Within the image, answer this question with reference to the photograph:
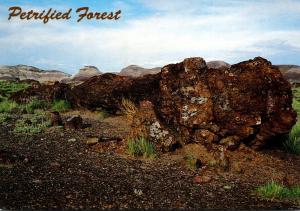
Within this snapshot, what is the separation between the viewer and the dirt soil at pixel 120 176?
25.2 feet

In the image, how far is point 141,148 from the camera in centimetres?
1045

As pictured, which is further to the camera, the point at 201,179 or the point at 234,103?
the point at 234,103

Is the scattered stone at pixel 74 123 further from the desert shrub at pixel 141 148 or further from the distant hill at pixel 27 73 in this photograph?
the distant hill at pixel 27 73

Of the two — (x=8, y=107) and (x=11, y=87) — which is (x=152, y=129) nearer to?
(x=8, y=107)

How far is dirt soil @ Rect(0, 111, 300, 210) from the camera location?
769 cm

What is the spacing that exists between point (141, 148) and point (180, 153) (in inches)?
33.8

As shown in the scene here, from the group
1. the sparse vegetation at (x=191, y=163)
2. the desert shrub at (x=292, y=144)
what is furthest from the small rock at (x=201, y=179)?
the desert shrub at (x=292, y=144)

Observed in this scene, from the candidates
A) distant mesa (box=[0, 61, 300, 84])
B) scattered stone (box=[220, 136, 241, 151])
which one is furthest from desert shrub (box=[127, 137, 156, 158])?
distant mesa (box=[0, 61, 300, 84])

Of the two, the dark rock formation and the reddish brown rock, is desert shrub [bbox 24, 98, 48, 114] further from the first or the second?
the reddish brown rock

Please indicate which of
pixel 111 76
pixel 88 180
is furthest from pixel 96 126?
pixel 88 180

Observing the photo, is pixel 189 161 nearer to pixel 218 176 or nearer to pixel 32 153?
pixel 218 176

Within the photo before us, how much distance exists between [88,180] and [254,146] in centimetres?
396

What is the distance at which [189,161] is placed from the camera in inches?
386

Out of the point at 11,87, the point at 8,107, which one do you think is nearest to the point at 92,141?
the point at 8,107
